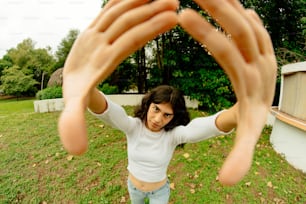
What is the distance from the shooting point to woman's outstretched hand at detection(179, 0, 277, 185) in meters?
0.42

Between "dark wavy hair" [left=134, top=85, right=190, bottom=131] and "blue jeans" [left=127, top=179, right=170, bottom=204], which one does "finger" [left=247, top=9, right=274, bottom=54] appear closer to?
"dark wavy hair" [left=134, top=85, right=190, bottom=131]

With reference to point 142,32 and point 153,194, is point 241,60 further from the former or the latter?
point 153,194

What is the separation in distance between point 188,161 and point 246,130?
2.88 meters

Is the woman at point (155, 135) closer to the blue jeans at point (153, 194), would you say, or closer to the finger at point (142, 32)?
the blue jeans at point (153, 194)

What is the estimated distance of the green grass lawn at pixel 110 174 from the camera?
258cm

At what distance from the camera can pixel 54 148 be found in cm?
360

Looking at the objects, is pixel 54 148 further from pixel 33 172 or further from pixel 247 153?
pixel 247 153

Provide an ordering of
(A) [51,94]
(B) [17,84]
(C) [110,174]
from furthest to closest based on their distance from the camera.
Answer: (B) [17,84]
(A) [51,94]
(C) [110,174]

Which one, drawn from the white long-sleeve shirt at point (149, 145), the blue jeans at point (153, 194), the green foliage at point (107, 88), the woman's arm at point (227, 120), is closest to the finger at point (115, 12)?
the woman's arm at point (227, 120)

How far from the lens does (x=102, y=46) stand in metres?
0.50

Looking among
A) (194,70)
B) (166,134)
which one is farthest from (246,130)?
(194,70)

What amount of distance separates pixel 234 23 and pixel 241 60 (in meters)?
0.07

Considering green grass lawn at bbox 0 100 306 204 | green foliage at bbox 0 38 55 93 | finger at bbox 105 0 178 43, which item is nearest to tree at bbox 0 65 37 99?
green foliage at bbox 0 38 55 93

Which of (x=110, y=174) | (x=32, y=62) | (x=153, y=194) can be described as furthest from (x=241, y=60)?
(x=32, y=62)
